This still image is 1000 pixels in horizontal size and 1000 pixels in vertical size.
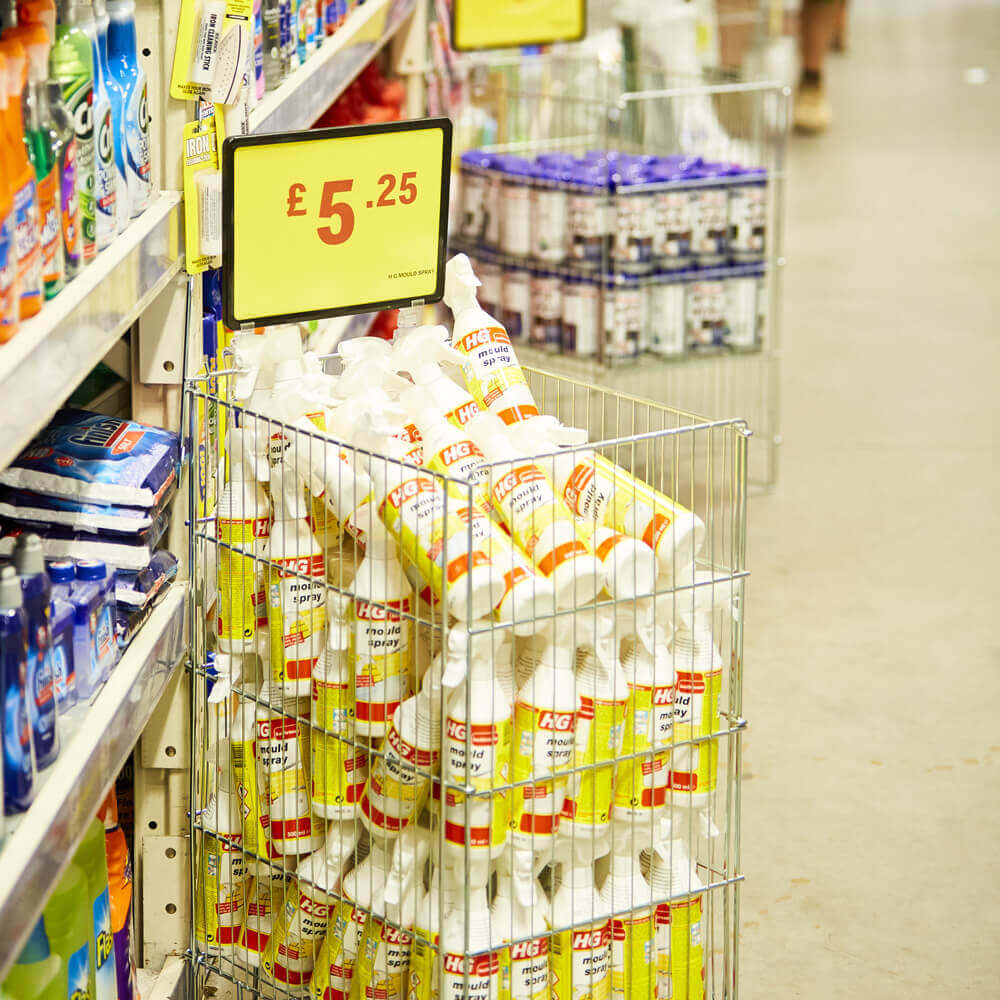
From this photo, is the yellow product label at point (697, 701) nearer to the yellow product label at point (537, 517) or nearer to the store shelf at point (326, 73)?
the yellow product label at point (537, 517)

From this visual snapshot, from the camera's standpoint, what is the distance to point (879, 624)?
391 cm

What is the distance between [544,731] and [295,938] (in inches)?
21.3

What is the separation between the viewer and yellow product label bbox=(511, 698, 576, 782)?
1816 mm

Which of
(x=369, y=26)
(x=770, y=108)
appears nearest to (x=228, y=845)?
(x=369, y=26)

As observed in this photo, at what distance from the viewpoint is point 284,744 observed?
6.78 feet

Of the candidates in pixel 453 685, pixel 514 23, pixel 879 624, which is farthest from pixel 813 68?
pixel 453 685

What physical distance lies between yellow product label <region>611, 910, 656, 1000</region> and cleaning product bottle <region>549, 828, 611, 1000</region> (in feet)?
0.06

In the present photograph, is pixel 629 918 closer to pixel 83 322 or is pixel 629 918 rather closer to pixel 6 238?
pixel 83 322

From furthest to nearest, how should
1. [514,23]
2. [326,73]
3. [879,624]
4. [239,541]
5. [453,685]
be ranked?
[514,23], [879,624], [326,73], [239,541], [453,685]

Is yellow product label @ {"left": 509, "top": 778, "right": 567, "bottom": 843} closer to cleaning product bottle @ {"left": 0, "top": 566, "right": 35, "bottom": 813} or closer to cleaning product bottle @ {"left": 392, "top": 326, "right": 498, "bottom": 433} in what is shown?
cleaning product bottle @ {"left": 392, "top": 326, "right": 498, "bottom": 433}

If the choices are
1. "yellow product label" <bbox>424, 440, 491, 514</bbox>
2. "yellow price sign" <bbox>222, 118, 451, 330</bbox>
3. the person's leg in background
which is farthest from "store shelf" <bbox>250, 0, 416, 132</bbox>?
the person's leg in background

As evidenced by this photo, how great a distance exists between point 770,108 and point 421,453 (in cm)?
774

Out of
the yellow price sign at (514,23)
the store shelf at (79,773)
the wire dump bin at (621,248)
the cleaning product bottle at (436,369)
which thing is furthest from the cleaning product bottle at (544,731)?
the yellow price sign at (514,23)

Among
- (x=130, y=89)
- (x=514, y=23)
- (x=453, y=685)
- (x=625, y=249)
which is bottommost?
(x=453, y=685)
